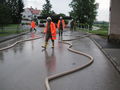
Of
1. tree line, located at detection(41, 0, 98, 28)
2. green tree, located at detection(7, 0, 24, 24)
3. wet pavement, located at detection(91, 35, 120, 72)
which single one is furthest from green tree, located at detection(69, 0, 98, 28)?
wet pavement, located at detection(91, 35, 120, 72)

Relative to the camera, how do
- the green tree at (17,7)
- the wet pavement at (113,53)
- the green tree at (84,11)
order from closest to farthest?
the wet pavement at (113,53)
the green tree at (84,11)
the green tree at (17,7)

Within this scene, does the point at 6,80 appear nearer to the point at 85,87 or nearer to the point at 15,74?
the point at 15,74

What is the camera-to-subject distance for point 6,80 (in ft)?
19.4

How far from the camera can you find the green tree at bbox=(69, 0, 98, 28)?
68812mm

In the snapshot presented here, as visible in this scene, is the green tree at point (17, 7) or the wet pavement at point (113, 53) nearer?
the wet pavement at point (113, 53)

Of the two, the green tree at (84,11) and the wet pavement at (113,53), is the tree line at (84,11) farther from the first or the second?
the wet pavement at (113,53)

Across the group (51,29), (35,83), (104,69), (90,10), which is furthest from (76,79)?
(90,10)

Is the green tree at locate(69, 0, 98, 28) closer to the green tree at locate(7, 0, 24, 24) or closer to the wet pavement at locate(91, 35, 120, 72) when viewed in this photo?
the green tree at locate(7, 0, 24, 24)

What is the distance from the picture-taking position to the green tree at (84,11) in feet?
226

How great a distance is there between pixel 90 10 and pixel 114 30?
178 feet

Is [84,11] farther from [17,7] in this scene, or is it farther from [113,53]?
[113,53]

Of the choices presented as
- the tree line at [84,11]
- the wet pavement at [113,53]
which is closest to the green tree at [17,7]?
the tree line at [84,11]

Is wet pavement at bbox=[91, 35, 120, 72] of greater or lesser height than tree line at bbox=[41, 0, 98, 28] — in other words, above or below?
below

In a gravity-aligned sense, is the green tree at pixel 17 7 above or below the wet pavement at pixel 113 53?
above
